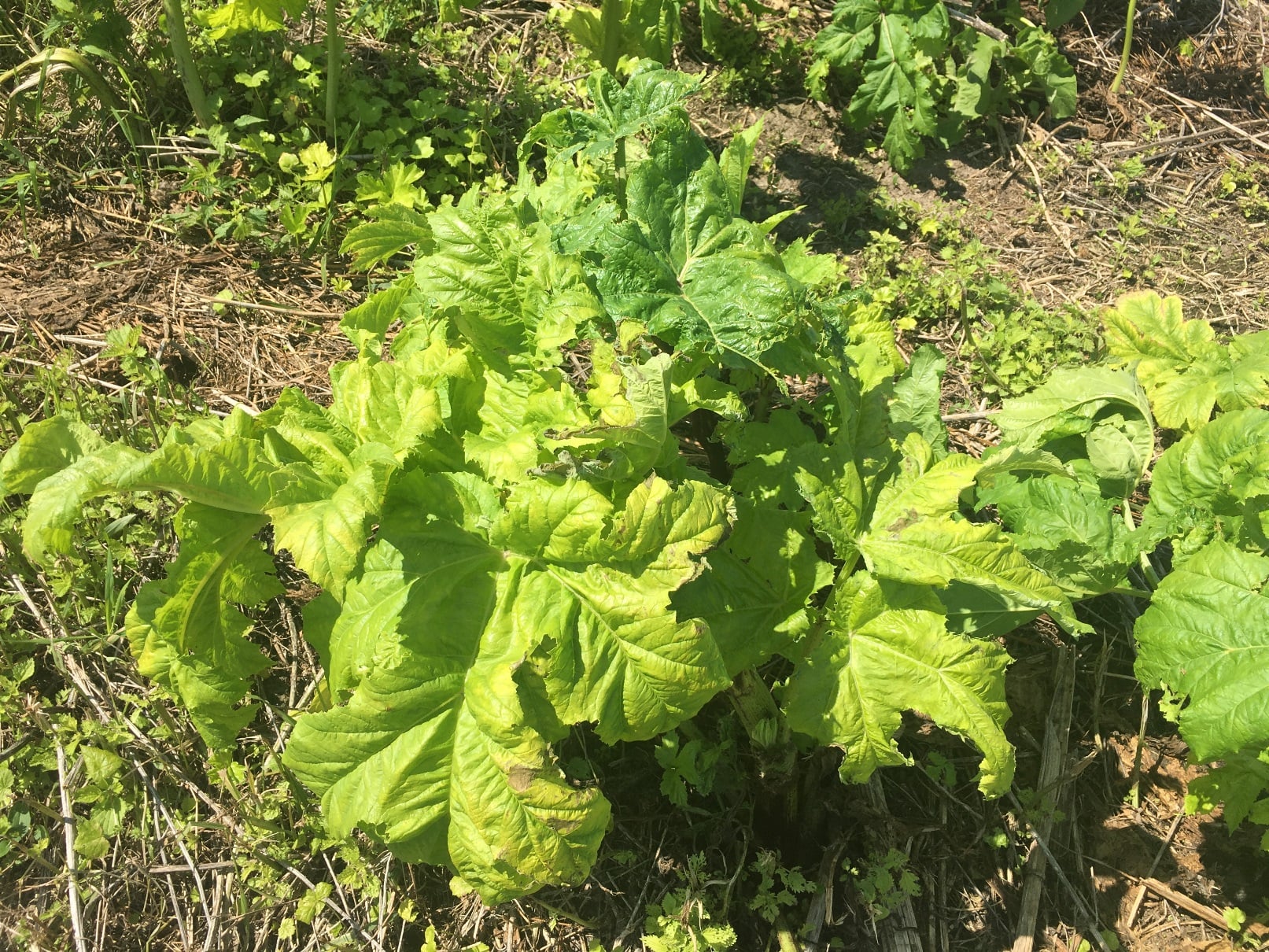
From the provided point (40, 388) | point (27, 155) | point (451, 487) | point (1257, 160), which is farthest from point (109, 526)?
point (1257, 160)

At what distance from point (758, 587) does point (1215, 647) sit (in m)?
1.20

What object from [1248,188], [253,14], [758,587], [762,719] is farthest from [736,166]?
[1248,188]

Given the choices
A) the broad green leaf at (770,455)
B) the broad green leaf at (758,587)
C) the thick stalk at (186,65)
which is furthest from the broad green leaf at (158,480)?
the thick stalk at (186,65)

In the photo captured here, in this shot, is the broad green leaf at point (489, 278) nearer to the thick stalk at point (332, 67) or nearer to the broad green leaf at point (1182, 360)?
the thick stalk at point (332, 67)

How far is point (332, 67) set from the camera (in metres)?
3.85

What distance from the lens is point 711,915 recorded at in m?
2.61

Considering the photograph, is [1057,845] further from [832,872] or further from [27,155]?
[27,155]

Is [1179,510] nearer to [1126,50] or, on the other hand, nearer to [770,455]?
[770,455]

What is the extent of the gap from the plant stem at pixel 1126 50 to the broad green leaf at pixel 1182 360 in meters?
1.98

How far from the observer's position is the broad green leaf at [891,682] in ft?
7.17

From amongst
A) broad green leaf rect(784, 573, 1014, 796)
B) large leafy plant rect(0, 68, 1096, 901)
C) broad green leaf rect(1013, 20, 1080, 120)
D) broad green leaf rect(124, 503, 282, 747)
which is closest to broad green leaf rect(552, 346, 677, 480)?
large leafy plant rect(0, 68, 1096, 901)

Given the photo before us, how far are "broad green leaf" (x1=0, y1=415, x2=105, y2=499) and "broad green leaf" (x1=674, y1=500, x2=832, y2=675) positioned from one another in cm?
138

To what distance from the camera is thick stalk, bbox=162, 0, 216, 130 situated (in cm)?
369

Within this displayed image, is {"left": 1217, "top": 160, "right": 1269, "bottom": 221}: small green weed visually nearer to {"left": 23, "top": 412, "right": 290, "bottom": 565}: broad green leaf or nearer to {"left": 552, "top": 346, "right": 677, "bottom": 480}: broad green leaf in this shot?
{"left": 552, "top": 346, "right": 677, "bottom": 480}: broad green leaf
